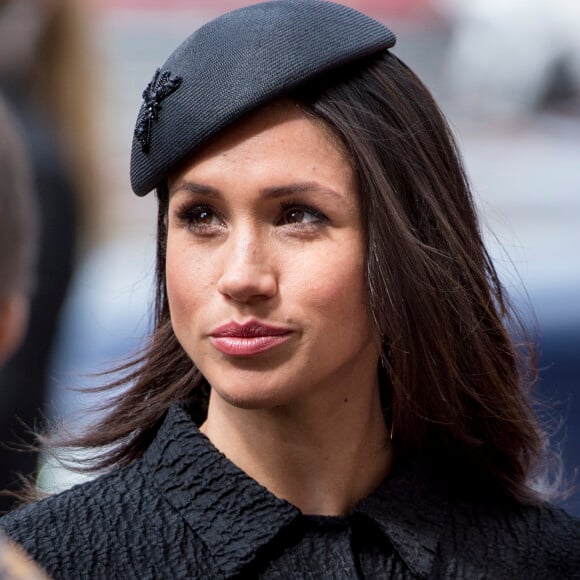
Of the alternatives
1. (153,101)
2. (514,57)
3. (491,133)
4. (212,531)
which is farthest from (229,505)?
(514,57)

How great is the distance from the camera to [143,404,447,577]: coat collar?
2682 mm

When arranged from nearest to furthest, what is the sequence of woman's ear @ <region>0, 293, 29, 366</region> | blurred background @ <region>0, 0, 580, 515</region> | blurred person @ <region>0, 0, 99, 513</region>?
woman's ear @ <region>0, 293, 29, 366</region>
blurred person @ <region>0, 0, 99, 513</region>
blurred background @ <region>0, 0, 580, 515</region>

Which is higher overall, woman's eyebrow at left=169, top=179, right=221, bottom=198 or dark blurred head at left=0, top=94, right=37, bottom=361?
dark blurred head at left=0, top=94, right=37, bottom=361

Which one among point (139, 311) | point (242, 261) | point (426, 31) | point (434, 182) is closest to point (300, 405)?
point (242, 261)

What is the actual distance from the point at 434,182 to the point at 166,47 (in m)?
3.24

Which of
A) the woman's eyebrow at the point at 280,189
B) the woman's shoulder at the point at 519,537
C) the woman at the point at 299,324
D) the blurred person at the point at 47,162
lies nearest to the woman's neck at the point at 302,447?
the woman at the point at 299,324

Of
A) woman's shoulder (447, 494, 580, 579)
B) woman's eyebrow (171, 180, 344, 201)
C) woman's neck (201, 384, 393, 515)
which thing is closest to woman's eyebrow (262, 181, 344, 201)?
woman's eyebrow (171, 180, 344, 201)

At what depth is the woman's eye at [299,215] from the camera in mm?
2666

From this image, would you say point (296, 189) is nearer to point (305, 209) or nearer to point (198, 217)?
point (305, 209)

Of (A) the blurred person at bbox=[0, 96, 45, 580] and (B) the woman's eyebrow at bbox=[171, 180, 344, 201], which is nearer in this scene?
(A) the blurred person at bbox=[0, 96, 45, 580]

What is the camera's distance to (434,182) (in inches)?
112

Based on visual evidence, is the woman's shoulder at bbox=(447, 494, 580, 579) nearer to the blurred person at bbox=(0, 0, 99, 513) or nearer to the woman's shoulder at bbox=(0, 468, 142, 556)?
the woman's shoulder at bbox=(0, 468, 142, 556)

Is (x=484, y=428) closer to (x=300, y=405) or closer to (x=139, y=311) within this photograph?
(x=300, y=405)

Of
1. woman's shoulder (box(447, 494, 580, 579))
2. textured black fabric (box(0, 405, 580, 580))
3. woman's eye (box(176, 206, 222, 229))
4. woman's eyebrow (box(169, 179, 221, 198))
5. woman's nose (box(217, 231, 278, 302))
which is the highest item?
woman's eyebrow (box(169, 179, 221, 198))
